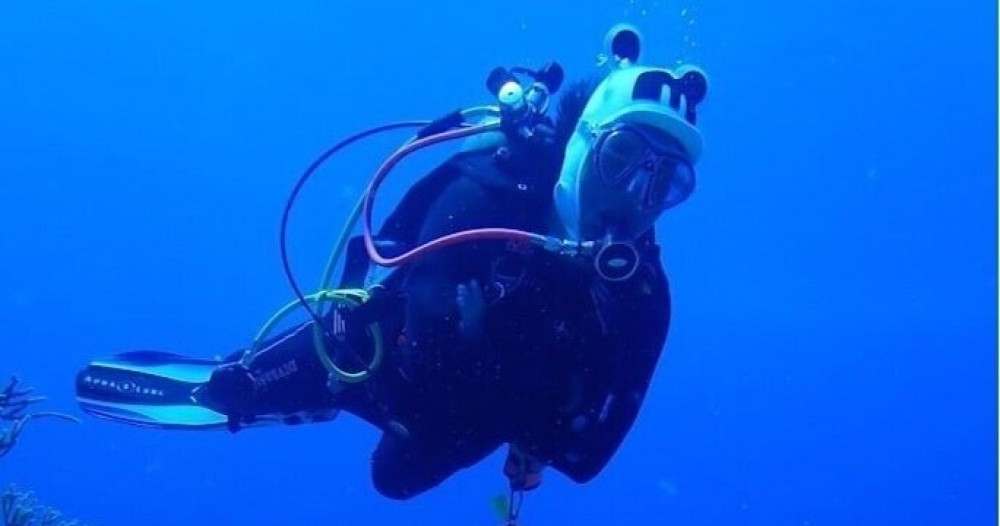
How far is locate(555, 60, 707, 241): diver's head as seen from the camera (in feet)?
10.7

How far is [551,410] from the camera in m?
3.55

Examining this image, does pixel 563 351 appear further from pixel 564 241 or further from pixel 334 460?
pixel 334 460

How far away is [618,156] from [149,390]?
127 inches

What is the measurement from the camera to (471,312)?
10.9 feet

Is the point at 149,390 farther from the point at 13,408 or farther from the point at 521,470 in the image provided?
the point at 521,470

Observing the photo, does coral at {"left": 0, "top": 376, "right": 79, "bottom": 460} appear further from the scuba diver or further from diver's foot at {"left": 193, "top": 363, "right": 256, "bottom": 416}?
the scuba diver

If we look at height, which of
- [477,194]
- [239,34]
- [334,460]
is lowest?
[477,194]

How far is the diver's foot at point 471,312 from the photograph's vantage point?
3.33 metres

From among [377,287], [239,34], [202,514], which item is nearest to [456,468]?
[377,287]

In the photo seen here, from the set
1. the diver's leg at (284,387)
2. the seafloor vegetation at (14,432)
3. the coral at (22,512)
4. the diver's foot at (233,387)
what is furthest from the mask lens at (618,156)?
the coral at (22,512)

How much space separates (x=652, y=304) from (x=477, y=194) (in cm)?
74

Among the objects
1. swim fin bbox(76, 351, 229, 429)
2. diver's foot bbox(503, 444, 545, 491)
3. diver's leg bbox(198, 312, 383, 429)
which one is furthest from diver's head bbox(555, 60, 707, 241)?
swim fin bbox(76, 351, 229, 429)

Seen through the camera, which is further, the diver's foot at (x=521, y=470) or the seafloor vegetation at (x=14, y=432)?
the seafloor vegetation at (x=14, y=432)

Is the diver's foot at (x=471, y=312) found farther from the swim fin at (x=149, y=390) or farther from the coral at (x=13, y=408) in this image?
the coral at (x=13, y=408)
